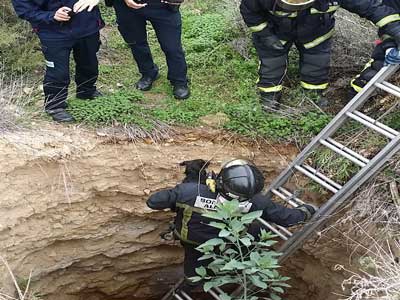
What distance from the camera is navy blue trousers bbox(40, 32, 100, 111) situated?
15.1ft

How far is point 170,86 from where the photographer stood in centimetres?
541

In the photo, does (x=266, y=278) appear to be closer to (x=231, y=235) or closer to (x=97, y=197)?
(x=231, y=235)

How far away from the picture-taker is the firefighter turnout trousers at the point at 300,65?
4867mm

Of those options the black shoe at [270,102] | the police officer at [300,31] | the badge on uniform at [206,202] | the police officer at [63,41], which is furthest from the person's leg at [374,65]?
the police officer at [63,41]

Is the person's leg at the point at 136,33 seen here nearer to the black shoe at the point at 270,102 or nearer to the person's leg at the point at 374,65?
the black shoe at the point at 270,102

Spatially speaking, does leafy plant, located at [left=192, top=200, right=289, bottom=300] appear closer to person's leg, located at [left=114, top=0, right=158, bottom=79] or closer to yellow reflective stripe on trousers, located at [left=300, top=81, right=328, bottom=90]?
yellow reflective stripe on trousers, located at [left=300, top=81, right=328, bottom=90]

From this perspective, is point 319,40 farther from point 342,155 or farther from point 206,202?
point 206,202

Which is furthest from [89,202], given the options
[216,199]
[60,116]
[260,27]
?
[260,27]

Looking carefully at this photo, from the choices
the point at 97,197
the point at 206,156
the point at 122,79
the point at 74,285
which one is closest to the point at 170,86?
the point at 122,79

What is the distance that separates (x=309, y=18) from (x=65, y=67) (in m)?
1.87

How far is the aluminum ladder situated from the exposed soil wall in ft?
1.16

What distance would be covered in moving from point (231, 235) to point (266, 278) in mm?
348

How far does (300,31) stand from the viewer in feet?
15.3

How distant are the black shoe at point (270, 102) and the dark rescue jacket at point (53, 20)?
1455 millimetres
